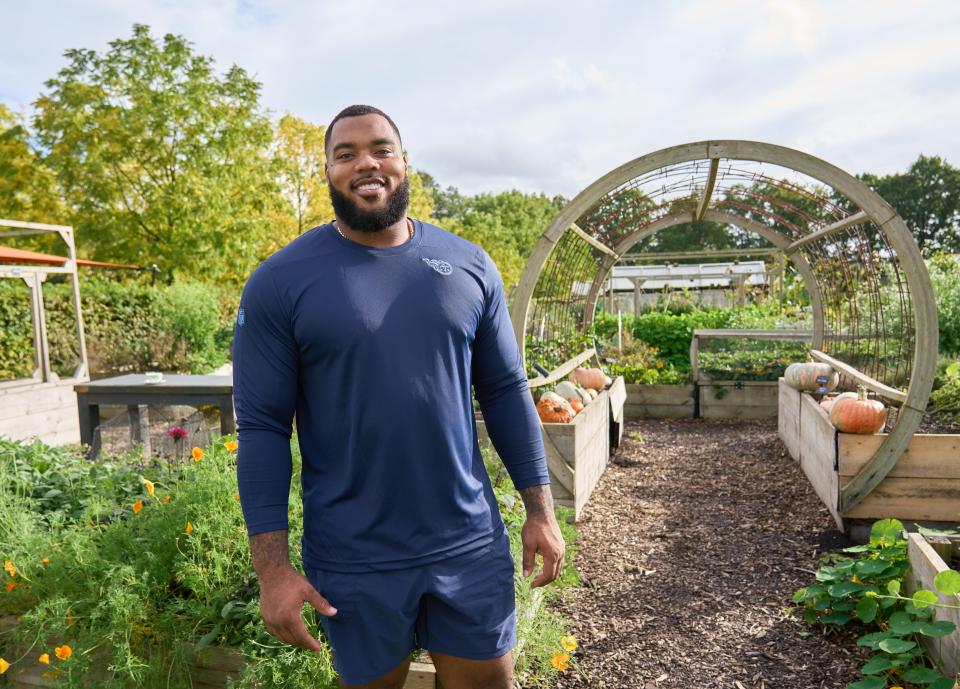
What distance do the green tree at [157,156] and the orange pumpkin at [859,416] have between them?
923cm

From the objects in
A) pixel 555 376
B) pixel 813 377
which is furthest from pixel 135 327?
pixel 813 377

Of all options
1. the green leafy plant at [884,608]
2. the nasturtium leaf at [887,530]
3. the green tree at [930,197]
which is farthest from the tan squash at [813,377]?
the green tree at [930,197]

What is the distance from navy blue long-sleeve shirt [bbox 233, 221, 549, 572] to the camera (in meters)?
1.50

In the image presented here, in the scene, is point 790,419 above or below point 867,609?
above

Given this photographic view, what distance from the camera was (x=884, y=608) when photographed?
118 inches

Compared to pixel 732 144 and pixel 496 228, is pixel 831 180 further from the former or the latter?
pixel 496 228

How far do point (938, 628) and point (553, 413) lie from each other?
270cm

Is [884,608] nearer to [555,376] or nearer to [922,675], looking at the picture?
[922,675]

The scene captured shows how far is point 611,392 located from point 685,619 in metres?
3.23

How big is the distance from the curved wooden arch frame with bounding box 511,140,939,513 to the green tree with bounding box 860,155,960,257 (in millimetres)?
37525

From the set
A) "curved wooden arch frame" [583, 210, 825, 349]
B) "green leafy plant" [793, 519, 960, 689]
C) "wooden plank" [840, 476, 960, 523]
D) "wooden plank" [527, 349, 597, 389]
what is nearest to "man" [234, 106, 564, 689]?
"green leafy plant" [793, 519, 960, 689]

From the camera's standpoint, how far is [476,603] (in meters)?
1.60

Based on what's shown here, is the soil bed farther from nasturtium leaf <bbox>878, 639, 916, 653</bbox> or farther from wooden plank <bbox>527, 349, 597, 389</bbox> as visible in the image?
wooden plank <bbox>527, 349, 597, 389</bbox>

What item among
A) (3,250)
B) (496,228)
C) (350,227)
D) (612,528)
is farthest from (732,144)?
(496,228)
